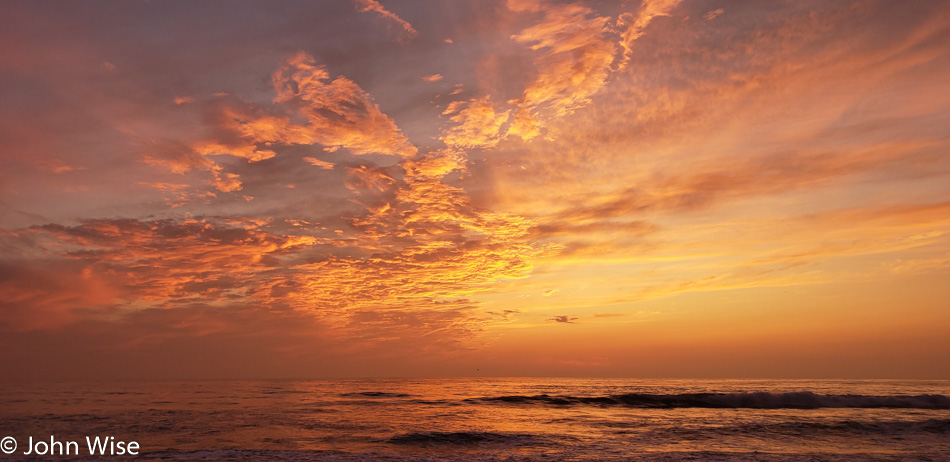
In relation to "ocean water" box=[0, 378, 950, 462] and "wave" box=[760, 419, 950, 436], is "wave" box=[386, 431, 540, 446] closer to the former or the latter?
"ocean water" box=[0, 378, 950, 462]

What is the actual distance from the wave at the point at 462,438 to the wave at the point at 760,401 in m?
22.6

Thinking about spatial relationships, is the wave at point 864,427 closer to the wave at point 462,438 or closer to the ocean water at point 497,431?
the ocean water at point 497,431

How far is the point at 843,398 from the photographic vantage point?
45156 millimetres

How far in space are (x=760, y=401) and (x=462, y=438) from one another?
35.9 m

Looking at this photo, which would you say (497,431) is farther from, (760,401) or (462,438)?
(760,401)

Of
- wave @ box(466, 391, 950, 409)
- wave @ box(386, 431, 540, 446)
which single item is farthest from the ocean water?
wave @ box(466, 391, 950, 409)

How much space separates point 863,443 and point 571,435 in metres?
14.5

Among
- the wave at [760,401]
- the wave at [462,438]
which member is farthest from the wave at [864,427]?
the wave at [462,438]

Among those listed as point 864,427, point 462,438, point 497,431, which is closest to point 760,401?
point 864,427

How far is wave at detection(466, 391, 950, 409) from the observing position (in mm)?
41906

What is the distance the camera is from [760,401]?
4481cm

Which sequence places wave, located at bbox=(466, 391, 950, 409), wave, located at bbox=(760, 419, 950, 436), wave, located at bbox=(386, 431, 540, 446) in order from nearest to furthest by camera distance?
wave, located at bbox=(386, 431, 540, 446) < wave, located at bbox=(760, 419, 950, 436) < wave, located at bbox=(466, 391, 950, 409)

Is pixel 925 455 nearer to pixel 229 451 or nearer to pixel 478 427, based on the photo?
pixel 478 427

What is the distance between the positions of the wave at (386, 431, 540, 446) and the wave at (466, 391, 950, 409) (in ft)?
74.0
